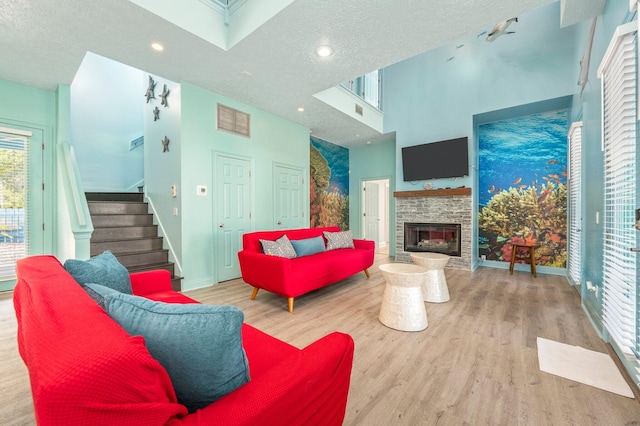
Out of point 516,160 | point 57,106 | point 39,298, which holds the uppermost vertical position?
point 57,106

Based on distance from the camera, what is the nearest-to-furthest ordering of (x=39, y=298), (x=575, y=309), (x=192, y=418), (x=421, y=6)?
(x=192, y=418) → (x=39, y=298) → (x=421, y=6) → (x=575, y=309)

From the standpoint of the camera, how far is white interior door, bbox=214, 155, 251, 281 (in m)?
4.13

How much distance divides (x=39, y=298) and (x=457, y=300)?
366cm

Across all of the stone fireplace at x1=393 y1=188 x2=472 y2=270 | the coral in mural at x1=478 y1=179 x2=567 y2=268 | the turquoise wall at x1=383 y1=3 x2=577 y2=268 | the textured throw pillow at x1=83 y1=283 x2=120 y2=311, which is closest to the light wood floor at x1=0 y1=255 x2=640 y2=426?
the textured throw pillow at x1=83 y1=283 x2=120 y2=311

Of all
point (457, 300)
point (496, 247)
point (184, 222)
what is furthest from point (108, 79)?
point (496, 247)

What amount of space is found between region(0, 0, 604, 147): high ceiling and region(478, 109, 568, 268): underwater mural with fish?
2368 mm

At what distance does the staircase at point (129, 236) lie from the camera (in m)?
3.62

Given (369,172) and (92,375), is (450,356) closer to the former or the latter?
(92,375)

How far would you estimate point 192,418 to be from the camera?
681mm

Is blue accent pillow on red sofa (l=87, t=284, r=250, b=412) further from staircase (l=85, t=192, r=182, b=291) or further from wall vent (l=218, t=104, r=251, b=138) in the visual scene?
wall vent (l=218, t=104, r=251, b=138)

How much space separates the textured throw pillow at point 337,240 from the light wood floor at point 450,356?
0.75 m

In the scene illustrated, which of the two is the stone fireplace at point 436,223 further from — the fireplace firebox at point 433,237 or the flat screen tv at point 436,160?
the flat screen tv at point 436,160

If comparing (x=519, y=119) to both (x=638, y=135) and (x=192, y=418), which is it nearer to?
(x=638, y=135)

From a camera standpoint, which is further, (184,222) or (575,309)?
(184,222)
